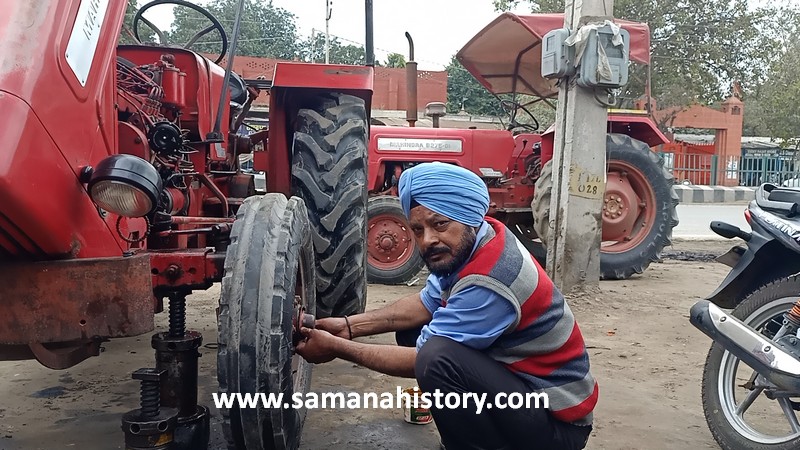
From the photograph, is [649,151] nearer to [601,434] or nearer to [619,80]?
[619,80]

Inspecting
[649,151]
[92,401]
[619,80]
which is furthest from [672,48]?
[92,401]

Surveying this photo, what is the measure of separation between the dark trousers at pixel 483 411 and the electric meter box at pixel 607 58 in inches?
148

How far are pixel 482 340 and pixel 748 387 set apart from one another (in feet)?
4.39

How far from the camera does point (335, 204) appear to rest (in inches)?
132

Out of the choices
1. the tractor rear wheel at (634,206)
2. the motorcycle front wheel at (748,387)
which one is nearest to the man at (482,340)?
the motorcycle front wheel at (748,387)

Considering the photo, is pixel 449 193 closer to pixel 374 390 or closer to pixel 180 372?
pixel 180 372

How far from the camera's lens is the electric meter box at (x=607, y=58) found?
17.7ft

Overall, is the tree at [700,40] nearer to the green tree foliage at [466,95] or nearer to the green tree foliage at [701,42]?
the green tree foliage at [701,42]

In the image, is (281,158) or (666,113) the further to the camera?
(666,113)

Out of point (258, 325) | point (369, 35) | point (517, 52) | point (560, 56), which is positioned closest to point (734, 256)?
point (369, 35)

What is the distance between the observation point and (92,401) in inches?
133

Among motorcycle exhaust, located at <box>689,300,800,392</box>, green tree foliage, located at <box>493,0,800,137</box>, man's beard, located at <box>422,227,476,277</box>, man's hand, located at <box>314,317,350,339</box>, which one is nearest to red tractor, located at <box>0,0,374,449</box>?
man's hand, located at <box>314,317,350,339</box>

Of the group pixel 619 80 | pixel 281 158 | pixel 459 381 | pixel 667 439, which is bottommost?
pixel 667 439

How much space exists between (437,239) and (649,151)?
17.9 feet
